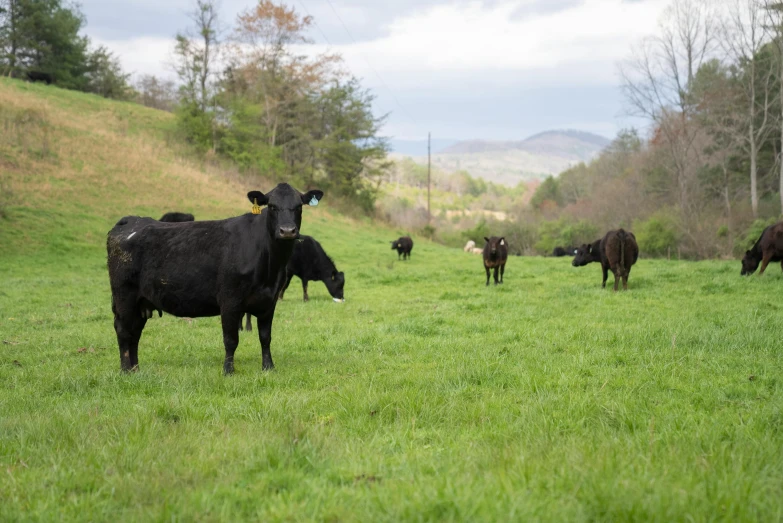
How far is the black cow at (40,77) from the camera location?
5317cm

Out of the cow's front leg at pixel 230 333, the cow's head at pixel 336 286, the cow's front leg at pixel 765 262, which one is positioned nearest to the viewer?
the cow's front leg at pixel 230 333

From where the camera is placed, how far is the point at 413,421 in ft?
15.1

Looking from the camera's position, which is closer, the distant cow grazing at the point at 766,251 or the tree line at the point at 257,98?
the distant cow grazing at the point at 766,251

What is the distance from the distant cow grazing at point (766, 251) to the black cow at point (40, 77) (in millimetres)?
58020

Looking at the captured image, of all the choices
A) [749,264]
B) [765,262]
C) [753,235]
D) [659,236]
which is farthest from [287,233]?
[659,236]

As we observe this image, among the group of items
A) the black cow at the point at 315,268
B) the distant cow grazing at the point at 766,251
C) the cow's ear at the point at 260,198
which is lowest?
the black cow at the point at 315,268

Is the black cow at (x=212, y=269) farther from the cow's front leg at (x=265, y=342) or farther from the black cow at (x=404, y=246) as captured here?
the black cow at (x=404, y=246)

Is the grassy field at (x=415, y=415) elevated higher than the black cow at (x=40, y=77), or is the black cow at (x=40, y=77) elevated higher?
the black cow at (x=40, y=77)

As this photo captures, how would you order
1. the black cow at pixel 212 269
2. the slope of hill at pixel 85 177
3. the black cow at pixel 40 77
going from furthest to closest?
the black cow at pixel 40 77
the slope of hill at pixel 85 177
the black cow at pixel 212 269

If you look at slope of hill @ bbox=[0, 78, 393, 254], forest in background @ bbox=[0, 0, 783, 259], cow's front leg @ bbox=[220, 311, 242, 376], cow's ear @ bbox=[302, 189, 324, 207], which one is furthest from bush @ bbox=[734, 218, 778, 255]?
cow's front leg @ bbox=[220, 311, 242, 376]

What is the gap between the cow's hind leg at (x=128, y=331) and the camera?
7.53m

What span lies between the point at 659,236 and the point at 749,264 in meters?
22.3

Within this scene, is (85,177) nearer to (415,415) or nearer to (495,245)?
(495,245)

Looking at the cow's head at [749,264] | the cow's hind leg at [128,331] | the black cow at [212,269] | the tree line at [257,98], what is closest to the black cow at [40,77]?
the tree line at [257,98]
